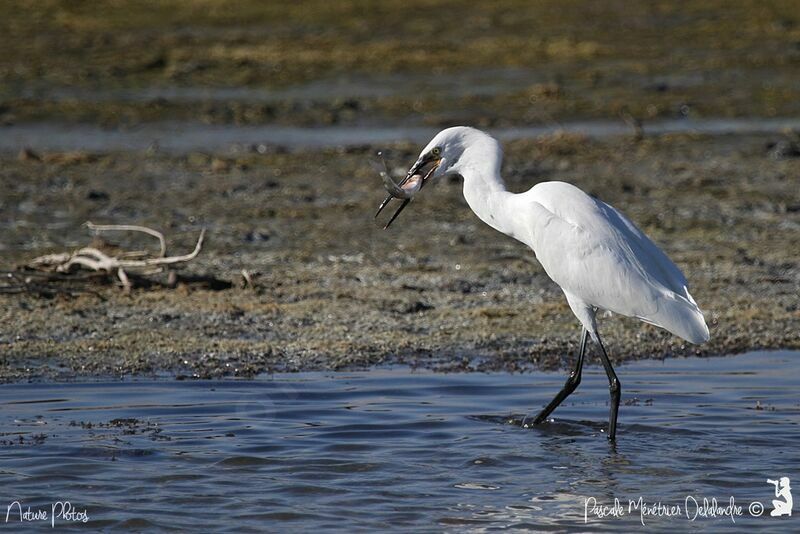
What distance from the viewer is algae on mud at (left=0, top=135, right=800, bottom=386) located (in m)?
8.34

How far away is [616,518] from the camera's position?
5.93 m

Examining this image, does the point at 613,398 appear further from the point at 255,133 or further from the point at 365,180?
the point at 255,133

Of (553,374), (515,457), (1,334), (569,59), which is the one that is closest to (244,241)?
(1,334)


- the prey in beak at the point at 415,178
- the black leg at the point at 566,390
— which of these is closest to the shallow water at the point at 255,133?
the prey in beak at the point at 415,178

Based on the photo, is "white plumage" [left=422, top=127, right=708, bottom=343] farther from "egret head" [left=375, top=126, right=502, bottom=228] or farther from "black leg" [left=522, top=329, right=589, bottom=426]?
"black leg" [left=522, top=329, right=589, bottom=426]

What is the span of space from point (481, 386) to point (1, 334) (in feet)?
9.58

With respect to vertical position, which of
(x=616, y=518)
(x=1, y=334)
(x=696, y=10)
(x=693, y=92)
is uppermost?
(x=696, y=10)

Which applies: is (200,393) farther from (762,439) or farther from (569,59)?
(569,59)

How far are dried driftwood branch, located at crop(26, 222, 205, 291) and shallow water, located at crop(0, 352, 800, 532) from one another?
1512mm

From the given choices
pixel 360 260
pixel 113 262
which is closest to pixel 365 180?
pixel 360 260

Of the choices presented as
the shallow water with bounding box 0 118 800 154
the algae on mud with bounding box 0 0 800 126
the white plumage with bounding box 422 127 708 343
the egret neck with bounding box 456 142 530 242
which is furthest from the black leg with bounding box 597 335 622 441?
the algae on mud with bounding box 0 0 800 126

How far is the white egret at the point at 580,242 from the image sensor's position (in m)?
6.94

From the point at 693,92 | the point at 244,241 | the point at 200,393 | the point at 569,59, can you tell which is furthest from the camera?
the point at 569,59

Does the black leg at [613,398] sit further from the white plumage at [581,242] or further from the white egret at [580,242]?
the white plumage at [581,242]
